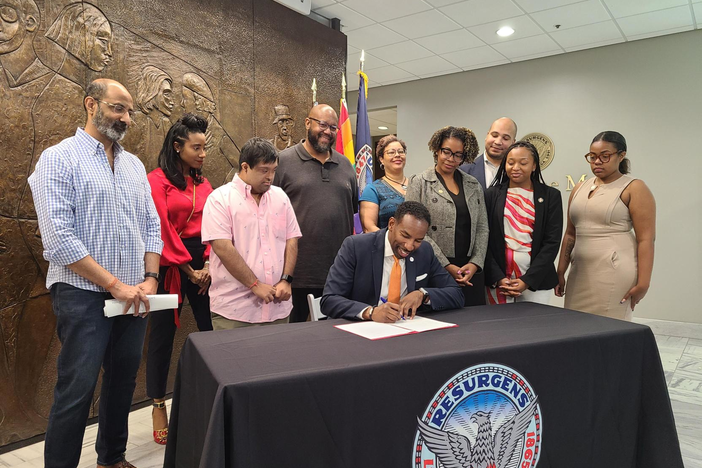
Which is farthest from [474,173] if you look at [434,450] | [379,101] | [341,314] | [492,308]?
[379,101]

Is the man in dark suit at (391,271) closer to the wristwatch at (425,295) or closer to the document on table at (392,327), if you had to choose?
the wristwatch at (425,295)

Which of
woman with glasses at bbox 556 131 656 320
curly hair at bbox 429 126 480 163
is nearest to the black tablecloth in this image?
woman with glasses at bbox 556 131 656 320

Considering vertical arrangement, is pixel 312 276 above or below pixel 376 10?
below

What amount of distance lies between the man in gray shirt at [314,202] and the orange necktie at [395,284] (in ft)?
2.40

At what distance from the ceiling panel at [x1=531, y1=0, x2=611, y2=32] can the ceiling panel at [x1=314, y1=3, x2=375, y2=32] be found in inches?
68.3

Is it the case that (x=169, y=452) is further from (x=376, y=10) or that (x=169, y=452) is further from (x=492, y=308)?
(x=376, y=10)

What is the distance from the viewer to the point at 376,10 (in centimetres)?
459

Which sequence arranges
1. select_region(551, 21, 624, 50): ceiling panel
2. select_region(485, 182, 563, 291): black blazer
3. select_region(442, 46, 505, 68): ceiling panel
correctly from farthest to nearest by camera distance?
select_region(442, 46, 505, 68): ceiling panel < select_region(551, 21, 624, 50): ceiling panel < select_region(485, 182, 563, 291): black blazer

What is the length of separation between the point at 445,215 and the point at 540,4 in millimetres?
3271

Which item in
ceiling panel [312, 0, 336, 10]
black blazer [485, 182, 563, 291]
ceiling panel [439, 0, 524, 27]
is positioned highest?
ceiling panel [439, 0, 524, 27]

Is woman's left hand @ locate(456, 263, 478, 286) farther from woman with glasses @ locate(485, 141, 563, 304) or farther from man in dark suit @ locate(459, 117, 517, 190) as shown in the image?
man in dark suit @ locate(459, 117, 517, 190)

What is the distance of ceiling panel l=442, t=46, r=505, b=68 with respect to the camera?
576cm

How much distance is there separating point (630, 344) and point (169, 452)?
1.60m

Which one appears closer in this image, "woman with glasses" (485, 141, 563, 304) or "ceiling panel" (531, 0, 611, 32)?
"woman with glasses" (485, 141, 563, 304)
